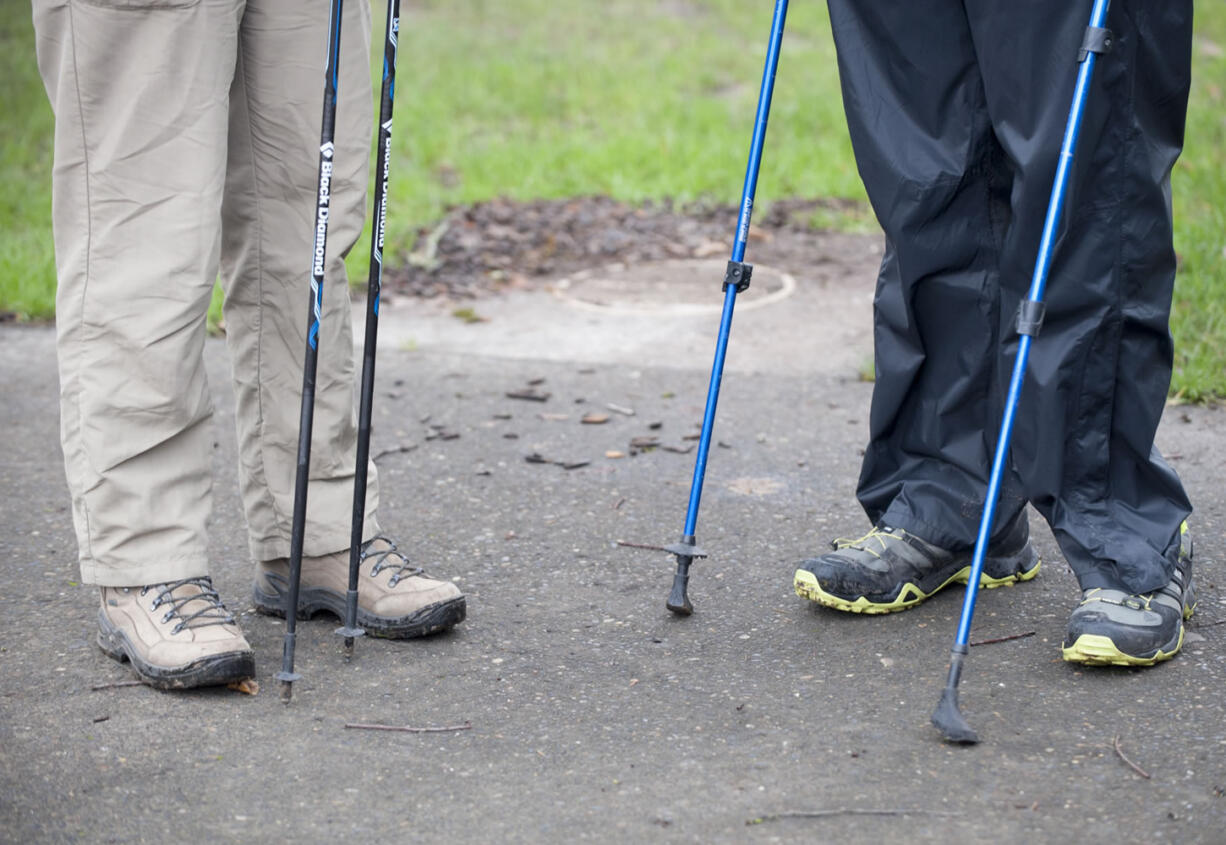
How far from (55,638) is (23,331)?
9.20 ft

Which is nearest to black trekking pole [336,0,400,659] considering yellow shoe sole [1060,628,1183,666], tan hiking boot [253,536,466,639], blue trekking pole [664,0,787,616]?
tan hiking boot [253,536,466,639]

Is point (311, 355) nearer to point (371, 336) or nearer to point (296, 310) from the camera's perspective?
point (371, 336)

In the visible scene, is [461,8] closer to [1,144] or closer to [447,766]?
[1,144]

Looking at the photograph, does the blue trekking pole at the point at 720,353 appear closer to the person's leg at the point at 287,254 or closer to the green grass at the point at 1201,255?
the person's leg at the point at 287,254

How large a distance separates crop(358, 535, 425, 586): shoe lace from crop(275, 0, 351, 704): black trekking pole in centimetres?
33

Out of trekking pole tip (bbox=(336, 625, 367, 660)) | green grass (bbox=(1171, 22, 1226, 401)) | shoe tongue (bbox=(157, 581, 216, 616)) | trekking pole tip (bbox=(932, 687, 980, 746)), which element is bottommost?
trekking pole tip (bbox=(336, 625, 367, 660))

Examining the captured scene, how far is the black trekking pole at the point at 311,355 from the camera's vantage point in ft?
7.97

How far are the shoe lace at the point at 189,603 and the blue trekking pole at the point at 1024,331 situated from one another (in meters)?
1.34

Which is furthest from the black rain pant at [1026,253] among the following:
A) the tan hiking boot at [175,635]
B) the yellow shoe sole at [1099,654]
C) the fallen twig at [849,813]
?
the tan hiking boot at [175,635]

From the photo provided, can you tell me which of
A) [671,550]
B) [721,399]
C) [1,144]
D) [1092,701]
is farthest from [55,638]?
[1,144]

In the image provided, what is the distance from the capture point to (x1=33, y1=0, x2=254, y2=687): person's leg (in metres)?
2.44

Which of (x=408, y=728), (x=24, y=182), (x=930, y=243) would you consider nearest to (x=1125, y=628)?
(x=930, y=243)

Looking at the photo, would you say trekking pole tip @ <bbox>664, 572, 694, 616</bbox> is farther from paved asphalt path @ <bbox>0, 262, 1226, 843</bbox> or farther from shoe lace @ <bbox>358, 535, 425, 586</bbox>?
shoe lace @ <bbox>358, 535, 425, 586</bbox>

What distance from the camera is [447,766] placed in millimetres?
2293
